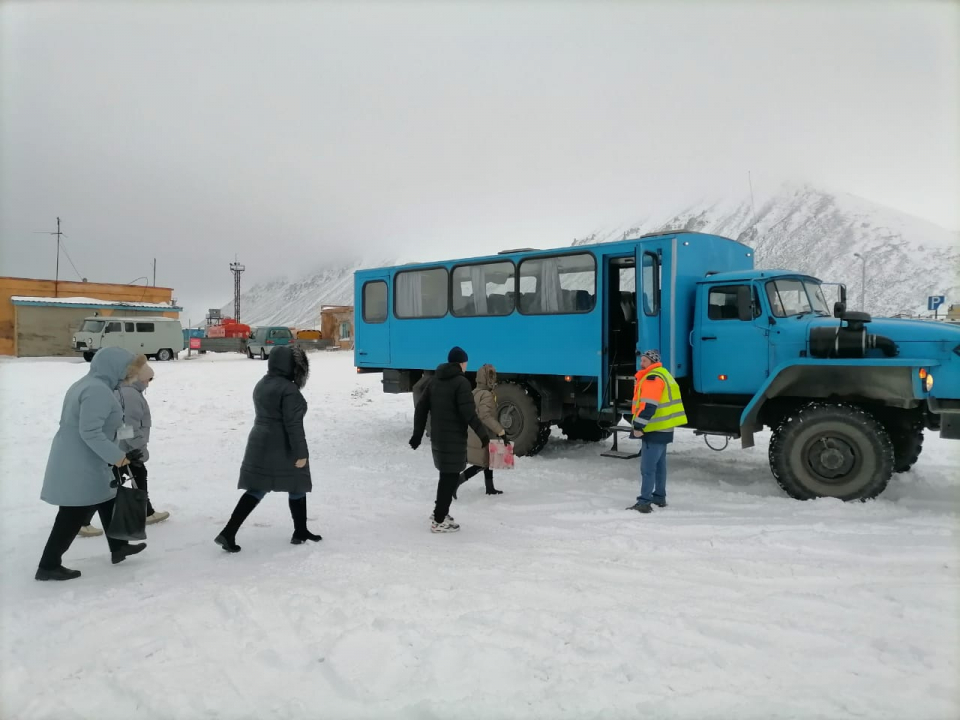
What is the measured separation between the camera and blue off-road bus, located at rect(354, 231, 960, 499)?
6.35 m

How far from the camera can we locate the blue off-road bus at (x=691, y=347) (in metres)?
6.35

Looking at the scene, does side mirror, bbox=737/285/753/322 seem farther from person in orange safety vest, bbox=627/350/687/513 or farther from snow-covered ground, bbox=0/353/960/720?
snow-covered ground, bbox=0/353/960/720

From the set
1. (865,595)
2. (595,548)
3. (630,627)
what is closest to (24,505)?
(595,548)

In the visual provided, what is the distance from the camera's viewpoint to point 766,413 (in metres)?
7.35

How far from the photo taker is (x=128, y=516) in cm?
453

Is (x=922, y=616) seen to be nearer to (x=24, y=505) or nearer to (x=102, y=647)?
(x=102, y=647)

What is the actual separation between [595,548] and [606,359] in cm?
387

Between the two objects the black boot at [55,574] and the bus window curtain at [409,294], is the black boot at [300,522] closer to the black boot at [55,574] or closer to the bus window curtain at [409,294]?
the black boot at [55,574]

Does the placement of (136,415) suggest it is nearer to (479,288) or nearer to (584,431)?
(479,288)

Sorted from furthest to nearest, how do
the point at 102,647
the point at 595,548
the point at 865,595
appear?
the point at 595,548
the point at 865,595
the point at 102,647

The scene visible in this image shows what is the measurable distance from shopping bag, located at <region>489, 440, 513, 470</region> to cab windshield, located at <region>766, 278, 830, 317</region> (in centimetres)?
358

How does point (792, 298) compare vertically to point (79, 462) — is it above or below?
above

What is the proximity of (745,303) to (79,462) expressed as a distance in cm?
700

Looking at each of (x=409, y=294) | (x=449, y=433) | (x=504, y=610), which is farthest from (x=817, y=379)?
(x=409, y=294)
